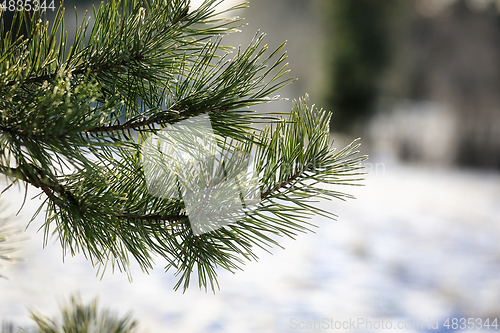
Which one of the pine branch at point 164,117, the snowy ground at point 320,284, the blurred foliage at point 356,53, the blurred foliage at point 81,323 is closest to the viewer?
the pine branch at point 164,117

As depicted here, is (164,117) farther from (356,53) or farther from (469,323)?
(356,53)

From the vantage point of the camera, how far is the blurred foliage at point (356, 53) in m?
4.94

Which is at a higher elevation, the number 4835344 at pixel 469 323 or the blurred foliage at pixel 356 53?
the blurred foliage at pixel 356 53

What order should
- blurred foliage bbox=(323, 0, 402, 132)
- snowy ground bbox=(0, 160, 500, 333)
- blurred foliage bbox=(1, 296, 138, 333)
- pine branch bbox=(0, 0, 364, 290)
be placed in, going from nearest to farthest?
pine branch bbox=(0, 0, 364, 290) < blurred foliage bbox=(1, 296, 138, 333) < snowy ground bbox=(0, 160, 500, 333) < blurred foliage bbox=(323, 0, 402, 132)

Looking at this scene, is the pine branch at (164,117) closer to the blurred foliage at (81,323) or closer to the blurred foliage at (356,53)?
the blurred foliage at (81,323)

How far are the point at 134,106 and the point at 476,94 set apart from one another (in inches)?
220

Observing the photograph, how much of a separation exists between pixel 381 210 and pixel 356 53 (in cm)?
254

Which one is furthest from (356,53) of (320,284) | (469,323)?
(469,323)

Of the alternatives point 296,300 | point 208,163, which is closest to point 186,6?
point 208,163

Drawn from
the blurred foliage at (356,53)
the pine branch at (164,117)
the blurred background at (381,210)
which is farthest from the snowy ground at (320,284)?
the blurred foliage at (356,53)

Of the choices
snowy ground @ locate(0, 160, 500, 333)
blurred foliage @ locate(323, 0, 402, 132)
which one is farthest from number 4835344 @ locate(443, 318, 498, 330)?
blurred foliage @ locate(323, 0, 402, 132)

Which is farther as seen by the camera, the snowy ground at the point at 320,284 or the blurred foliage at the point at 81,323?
the snowy ground at the point at 320,284

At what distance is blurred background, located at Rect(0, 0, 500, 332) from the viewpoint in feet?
4.74

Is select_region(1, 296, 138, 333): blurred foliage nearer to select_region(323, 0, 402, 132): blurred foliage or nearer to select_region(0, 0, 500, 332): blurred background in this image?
select_region(0, 0, 500, 332): blurred background
